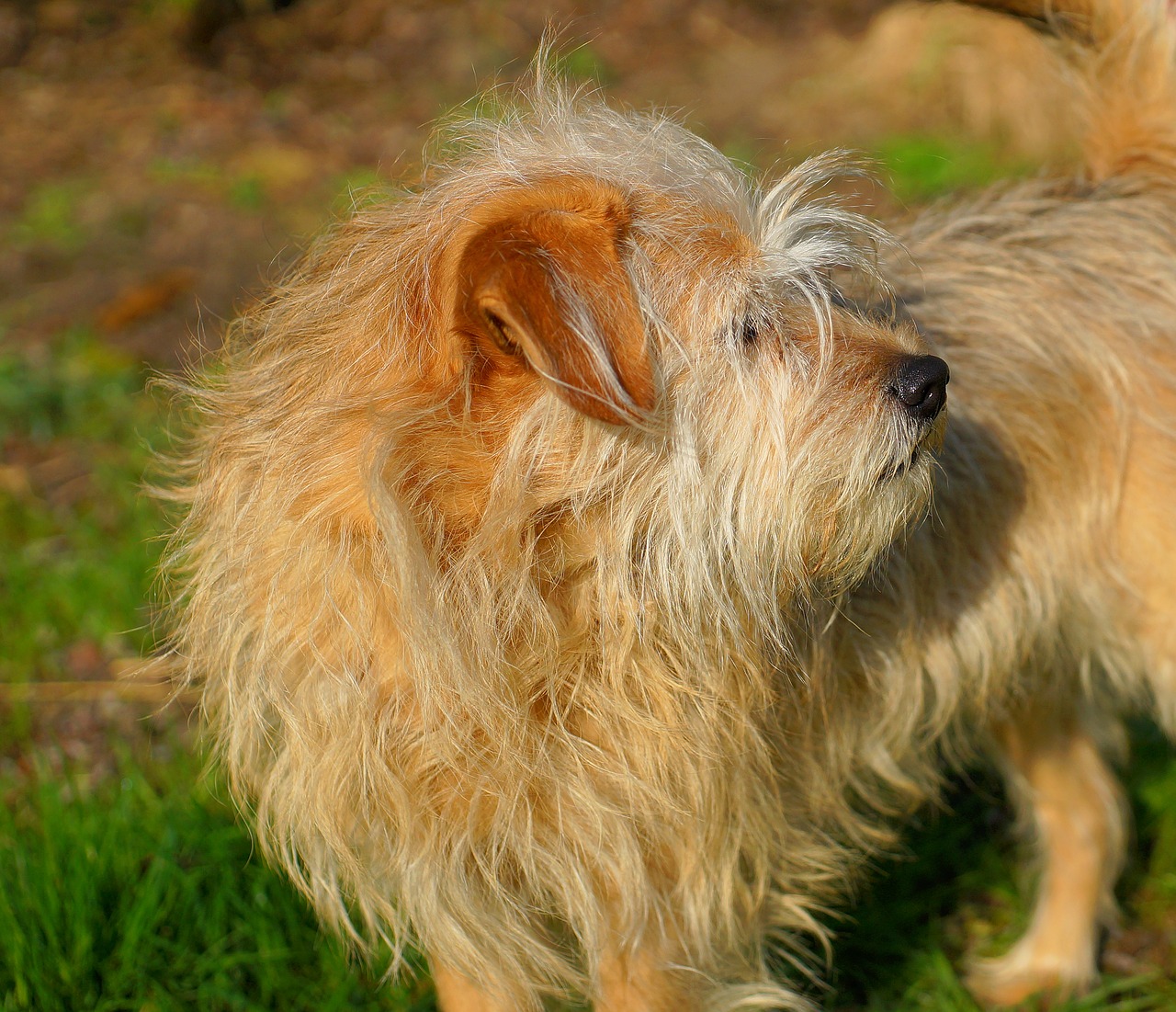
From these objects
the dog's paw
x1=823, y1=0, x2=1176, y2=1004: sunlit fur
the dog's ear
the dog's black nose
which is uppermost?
the dog's ear

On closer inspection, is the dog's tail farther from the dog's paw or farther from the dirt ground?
the dirt ground

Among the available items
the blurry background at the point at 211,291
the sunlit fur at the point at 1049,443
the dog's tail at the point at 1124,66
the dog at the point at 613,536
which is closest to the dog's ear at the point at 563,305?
the dog at the point at 613,536

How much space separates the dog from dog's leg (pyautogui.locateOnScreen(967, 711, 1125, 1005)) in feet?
2.36

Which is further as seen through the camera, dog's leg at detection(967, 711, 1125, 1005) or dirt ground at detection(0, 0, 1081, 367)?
dirt ground at detection(0, 0, 1081, 367)

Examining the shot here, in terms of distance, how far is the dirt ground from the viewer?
239 inches

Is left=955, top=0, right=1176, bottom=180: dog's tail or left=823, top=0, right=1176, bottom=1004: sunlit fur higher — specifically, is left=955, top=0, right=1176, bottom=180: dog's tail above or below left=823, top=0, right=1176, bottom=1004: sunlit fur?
above

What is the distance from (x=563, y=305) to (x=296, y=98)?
7127 millimetres

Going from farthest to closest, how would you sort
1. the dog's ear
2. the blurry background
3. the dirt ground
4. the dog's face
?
1. the dirt ground
2. the blurry background
3. the dog's face
4. the dog's ear

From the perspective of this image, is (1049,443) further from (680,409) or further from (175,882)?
(175,882)

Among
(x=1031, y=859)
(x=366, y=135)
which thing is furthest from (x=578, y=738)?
(x=366, y=135)

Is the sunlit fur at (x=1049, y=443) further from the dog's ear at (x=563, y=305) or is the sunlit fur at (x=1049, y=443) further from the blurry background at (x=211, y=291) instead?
the dog's ear at (x=563, y=305)

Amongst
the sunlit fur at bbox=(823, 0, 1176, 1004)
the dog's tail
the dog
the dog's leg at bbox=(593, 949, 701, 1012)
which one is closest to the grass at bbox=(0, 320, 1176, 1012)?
the dog

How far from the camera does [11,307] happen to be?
5.62m

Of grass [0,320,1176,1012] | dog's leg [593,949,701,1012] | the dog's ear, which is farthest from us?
grass [0,320,1176,1012]
